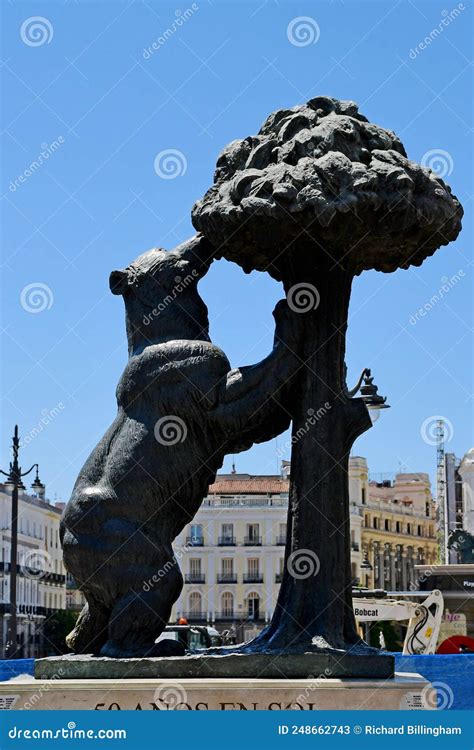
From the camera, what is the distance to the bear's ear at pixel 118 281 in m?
9.21

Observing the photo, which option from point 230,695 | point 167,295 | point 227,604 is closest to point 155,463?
point 167,295

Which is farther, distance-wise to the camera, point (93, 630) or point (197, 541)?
point (197, 541)

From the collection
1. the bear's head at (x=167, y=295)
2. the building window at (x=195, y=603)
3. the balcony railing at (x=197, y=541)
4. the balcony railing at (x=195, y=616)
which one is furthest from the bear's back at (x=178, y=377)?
the building window at (x=195, y=603)

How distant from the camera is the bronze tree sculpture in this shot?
8.47 meters

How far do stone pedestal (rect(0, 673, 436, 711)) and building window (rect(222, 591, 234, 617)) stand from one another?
8054 centimetres

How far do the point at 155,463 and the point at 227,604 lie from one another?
80.8 metres

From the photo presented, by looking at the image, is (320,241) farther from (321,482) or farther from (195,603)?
(195,603)

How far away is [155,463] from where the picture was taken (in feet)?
28.5

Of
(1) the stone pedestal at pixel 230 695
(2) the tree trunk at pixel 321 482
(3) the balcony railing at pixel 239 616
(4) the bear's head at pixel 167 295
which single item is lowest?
(3) the balcony railing at pixel 239 616

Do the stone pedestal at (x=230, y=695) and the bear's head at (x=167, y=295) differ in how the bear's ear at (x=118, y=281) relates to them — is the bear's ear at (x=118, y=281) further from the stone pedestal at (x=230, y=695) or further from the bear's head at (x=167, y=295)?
the stone pedestal at (x=230, y=695)

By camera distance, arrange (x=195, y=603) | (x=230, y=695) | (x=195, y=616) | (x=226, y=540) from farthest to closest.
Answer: (x=195, y=603), (x=226, y=540), (x=195, y=616), (x=230, y=695)

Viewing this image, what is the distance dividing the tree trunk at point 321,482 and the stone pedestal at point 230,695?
577mm

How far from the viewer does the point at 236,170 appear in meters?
9.06
